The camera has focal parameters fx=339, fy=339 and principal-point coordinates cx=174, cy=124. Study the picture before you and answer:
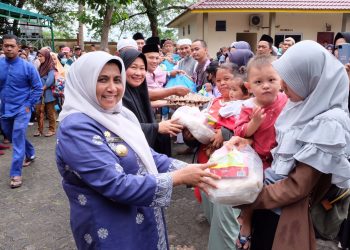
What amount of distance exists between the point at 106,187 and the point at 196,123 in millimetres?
1048

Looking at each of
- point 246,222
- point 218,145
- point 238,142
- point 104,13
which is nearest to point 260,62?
point 238,142

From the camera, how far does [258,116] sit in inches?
73.6

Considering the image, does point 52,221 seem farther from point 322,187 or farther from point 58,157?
point 322,187

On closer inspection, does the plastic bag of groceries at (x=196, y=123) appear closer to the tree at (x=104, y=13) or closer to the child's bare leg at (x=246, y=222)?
the child's bare leg at (x=246, y=222)

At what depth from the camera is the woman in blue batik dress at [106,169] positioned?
1.55 m

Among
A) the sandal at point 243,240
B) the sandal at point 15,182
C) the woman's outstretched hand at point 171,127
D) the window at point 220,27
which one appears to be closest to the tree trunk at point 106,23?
the sandal at point 15,182

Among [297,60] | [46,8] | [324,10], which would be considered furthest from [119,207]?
[46,8]

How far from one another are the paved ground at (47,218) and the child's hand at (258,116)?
1.80 meters

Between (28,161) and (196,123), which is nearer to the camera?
(196,123)

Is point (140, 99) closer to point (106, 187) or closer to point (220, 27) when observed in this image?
point (106, 187)

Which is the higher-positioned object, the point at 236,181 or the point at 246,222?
the point at 236,181

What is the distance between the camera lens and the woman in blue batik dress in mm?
1549

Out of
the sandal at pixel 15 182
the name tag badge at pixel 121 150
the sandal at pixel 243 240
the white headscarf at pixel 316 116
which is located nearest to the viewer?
the white headscarf at pixel 316 116

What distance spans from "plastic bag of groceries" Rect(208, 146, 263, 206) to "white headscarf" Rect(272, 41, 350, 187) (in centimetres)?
13
